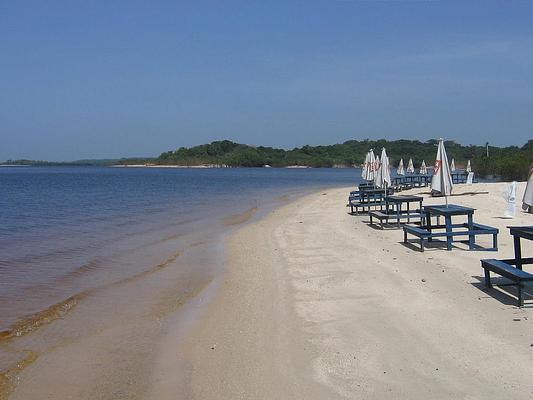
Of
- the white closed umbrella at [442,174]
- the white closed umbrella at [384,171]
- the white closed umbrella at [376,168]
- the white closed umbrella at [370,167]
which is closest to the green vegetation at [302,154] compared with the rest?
the white closed umbrella at [370,167]

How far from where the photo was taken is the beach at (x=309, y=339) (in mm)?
4820

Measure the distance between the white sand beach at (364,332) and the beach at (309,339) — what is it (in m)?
0.02

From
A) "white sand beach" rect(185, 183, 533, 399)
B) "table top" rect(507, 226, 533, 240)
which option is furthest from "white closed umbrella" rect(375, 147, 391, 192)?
"table top" rect(507, 226, 533, 240)

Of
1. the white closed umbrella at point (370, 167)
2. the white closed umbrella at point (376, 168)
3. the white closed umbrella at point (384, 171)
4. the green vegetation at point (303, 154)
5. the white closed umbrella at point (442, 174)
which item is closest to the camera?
the white closed umbrella at point (442, 174)

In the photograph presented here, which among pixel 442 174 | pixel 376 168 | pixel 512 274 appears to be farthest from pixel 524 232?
pixel 376 168

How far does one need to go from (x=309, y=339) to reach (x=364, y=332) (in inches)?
25.7

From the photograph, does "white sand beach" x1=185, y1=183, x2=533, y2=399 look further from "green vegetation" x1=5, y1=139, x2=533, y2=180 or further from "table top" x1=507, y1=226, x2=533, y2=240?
"green vegetation" x1=5, y1=139, x2=533, y2=180

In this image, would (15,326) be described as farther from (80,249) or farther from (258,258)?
(80,249)

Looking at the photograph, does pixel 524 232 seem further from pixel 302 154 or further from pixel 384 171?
pixel 302 154

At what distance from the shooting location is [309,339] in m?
6.05

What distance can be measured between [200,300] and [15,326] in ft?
8.49

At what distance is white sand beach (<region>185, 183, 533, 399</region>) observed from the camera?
4750mm

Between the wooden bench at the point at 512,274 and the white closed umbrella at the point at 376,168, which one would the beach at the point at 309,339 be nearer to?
the wooden bench at the point at 512,274

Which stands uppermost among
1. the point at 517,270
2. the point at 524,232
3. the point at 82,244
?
the point at 524,232
